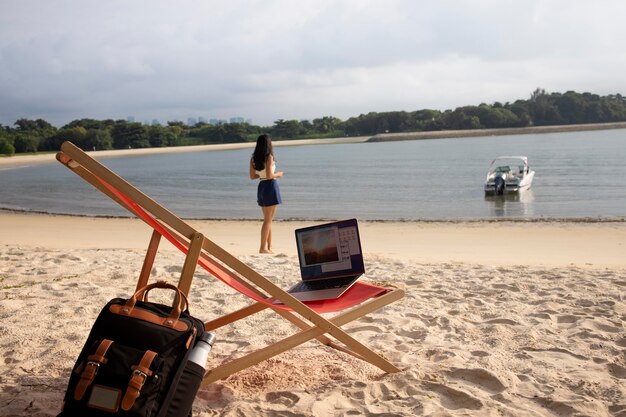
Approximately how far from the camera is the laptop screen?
353 centimetres

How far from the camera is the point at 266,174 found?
7617 mm

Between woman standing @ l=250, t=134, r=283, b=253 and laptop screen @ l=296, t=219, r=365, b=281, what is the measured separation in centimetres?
371

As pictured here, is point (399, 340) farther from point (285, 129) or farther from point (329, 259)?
point (285, 129)

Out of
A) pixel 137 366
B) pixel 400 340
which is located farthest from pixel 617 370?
pixel 137 366

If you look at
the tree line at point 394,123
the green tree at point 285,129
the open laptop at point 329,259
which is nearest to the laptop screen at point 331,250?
the open laptop at point 329,259

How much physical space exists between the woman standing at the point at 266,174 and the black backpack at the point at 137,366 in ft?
16.6

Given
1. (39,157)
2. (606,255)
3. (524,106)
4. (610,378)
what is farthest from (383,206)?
(524,106)

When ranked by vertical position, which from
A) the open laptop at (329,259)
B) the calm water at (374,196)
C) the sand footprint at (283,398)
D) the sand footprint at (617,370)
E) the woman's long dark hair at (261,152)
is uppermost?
the woman's long dark hair at (261,152)

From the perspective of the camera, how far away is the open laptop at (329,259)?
349 centimetres

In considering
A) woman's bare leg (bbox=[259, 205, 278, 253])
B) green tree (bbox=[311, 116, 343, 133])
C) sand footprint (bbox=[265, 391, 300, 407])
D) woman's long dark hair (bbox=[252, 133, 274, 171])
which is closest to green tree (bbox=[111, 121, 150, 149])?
green tree (bbox=[311, 116, 343, 133])

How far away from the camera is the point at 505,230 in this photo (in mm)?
12047

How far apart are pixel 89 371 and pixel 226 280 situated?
0.94 metres

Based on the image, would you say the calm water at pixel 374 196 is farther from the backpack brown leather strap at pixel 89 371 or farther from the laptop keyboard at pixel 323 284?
the backpack brown leather strap at pixel 89 371

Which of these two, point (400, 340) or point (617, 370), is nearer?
point (617, 370)
